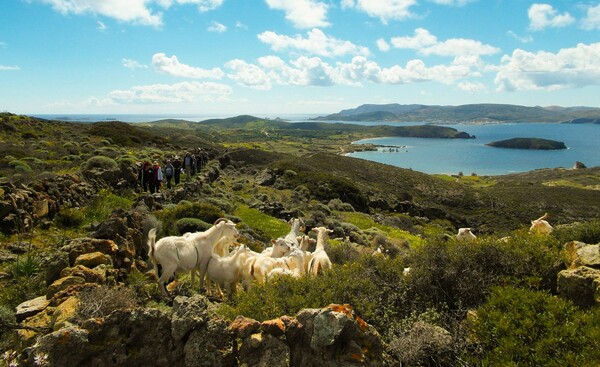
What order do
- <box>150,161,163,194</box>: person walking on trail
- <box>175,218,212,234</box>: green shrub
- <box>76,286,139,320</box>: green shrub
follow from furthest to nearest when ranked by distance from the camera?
<box>150,161,163,194</box>: person walking on trail < <box>175,218,212,234</box>: green shrub < <box>76,286,139,320</box>: green shrub

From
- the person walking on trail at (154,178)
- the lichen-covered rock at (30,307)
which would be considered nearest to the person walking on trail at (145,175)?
the person walking on trail at (154,178)

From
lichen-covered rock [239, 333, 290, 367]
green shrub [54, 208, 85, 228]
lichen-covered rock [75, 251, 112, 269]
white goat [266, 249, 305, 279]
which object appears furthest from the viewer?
green shrub [54, 208, 85, 228]

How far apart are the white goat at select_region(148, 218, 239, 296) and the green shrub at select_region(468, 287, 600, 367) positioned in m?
6.16

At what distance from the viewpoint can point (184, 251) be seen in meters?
8.84

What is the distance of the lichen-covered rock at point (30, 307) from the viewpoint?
247 inches

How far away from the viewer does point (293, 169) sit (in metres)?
55.1

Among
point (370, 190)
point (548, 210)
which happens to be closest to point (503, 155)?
point (548, 210)

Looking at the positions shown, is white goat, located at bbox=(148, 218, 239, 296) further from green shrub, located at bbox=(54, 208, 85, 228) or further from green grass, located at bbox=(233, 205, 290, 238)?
green grass, located at bbox=(233, 205, 290, 238)

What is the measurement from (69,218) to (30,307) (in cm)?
710

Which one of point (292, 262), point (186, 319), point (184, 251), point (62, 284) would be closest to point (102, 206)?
point (184, 251)

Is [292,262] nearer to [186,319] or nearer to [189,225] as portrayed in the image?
[186,319]

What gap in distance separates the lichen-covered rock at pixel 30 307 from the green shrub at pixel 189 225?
8055 mm

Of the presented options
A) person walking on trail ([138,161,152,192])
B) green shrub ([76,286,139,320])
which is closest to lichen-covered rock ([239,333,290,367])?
green shrub ([76,286,139,320])

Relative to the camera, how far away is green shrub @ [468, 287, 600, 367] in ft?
15.9
